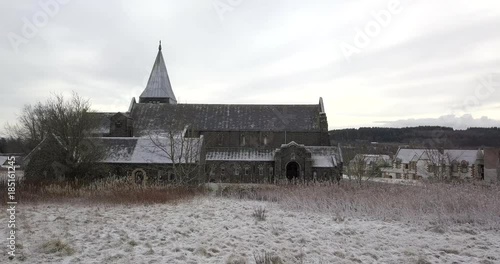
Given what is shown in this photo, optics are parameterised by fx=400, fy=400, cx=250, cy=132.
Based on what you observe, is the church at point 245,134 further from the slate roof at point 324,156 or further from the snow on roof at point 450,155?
the snow on roof at point 450,155

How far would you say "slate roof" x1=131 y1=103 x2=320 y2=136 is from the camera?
159 ft

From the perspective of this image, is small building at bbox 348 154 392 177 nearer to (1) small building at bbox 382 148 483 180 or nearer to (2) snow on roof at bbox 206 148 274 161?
(1) small building at bbox 382 148 483 180

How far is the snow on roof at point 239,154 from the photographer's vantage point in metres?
45.1

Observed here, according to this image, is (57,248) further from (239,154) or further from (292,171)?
(239,154)

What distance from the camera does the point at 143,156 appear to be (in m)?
35.7

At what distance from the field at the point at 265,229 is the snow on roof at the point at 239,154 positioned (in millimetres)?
29059

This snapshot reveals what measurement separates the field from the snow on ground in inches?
0.8

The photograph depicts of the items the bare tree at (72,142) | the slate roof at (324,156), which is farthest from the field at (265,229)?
the slate roof at (324,156)

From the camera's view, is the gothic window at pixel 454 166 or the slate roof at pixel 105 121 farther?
the gothic window at pixel 454 166

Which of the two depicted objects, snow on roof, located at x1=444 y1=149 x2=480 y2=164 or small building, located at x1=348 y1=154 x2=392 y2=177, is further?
snow on roof, located at x1=444 y1=149 x2=480 y2=164

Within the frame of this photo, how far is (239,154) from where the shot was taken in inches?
1810

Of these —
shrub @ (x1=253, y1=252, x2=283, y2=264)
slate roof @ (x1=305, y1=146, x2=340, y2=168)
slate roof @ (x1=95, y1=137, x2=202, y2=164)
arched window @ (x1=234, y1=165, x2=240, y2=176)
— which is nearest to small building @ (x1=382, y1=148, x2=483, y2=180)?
slate roof @ (x1=305, y1=146, x2=340, y2=168)

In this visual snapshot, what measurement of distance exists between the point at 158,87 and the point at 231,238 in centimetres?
5016

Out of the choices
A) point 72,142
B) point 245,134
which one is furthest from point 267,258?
point 245,134
